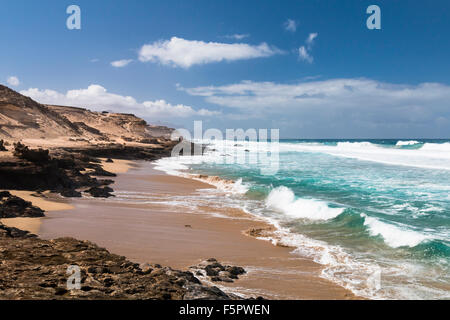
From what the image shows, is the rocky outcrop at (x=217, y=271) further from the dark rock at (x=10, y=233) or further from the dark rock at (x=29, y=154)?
the dark rock at (x=29, y=154)

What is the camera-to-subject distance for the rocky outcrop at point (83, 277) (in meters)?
3.53

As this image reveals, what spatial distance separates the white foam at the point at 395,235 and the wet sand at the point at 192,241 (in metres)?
2.83

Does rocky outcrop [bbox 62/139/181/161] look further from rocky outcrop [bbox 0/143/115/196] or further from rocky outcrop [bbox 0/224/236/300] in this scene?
rocky outcrop [bbox 0/224/236/300]

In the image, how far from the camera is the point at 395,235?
8.85 meters

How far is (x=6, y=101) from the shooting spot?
127ft

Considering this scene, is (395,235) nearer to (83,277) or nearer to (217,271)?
(217,271)

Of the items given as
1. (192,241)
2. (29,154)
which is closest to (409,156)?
(192,241)

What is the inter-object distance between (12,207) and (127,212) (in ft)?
10.6

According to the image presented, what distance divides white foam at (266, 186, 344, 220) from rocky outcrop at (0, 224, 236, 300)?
26.8 ft

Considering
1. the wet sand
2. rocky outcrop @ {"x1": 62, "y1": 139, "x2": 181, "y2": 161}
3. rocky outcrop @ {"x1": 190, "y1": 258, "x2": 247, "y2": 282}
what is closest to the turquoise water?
the wet sand

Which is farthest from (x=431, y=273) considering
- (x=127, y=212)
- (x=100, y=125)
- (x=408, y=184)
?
(x=100, y=125)

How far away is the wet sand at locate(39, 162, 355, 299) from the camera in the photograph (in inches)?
228

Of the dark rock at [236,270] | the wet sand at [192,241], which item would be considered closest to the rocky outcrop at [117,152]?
the wet sand at [192,241]
